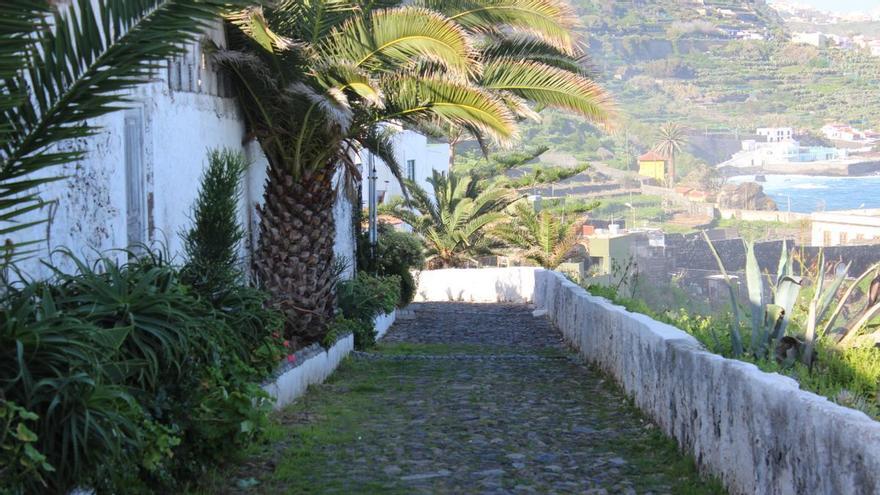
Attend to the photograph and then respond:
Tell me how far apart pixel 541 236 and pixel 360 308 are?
18.4 metres

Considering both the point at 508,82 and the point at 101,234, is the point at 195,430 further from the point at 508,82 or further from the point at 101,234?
the point at 508,82

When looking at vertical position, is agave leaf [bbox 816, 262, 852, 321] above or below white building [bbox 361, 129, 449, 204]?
below

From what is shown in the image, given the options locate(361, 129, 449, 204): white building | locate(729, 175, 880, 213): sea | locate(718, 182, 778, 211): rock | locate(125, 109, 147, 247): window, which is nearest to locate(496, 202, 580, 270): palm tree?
locate(361, 129, 449, 204): white building

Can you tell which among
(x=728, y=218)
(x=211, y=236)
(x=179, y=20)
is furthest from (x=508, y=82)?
(x=728, y=218)

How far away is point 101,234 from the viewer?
27.0 ft

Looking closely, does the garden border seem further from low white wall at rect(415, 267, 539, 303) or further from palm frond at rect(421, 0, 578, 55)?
low white wall at rect(415, 267, 539, 303)

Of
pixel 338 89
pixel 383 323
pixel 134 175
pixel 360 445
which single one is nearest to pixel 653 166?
pixel 383 323

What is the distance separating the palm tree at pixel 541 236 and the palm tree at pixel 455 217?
680mm

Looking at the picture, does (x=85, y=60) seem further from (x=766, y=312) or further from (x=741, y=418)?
(x=766, y=312)

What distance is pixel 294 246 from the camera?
1299 cm

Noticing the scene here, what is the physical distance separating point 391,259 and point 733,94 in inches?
5230

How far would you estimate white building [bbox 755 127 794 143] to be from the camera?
131875mm

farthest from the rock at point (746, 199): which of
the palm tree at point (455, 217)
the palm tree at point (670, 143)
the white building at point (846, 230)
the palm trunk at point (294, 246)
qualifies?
the palm trunk at point (294, 246)

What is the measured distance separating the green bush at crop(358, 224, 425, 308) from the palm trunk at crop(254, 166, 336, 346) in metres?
10.4
